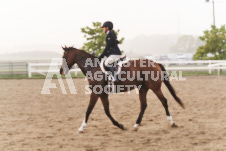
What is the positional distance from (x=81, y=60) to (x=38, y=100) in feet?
18.6

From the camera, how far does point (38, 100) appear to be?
1245cm

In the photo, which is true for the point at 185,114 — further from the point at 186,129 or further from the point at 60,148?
the point at 60,148

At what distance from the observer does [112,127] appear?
7.61 meters

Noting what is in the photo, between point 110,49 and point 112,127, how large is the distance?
81.5 inches

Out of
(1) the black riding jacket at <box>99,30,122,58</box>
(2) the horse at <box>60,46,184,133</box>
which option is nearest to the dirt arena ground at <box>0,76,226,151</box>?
(2) the horse at <box>60,46,184,133</box>

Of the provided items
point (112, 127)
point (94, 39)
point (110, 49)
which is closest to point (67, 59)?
point (110, 49)

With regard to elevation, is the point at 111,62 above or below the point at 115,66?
above

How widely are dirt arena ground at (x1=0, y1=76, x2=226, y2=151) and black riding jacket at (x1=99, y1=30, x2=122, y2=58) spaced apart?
1947 mm

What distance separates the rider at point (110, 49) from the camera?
7.11 metres

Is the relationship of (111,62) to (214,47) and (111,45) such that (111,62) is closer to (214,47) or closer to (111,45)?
(111,45)

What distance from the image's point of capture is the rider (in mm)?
7109

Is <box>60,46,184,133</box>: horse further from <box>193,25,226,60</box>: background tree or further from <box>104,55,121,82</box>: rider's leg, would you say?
<box>193,25,226,60</box>: background tree

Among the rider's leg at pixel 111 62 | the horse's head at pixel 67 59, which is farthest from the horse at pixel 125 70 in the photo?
the rider's leg at pixel 111 62

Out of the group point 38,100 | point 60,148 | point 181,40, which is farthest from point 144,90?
point 181,40
